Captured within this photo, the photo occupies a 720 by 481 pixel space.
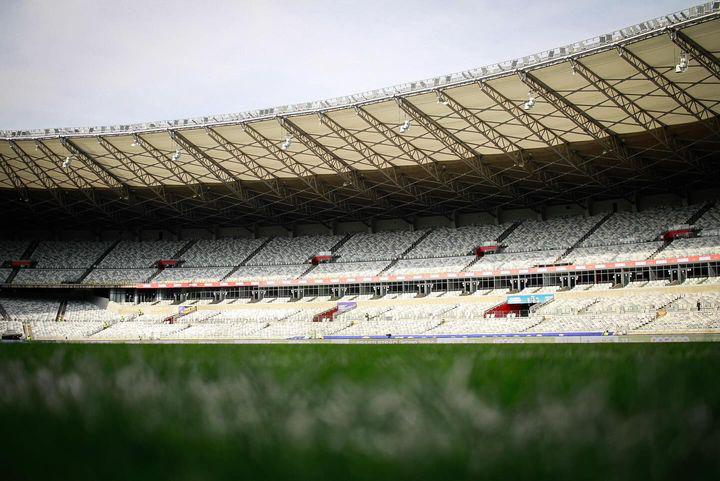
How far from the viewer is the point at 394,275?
55.9 metres

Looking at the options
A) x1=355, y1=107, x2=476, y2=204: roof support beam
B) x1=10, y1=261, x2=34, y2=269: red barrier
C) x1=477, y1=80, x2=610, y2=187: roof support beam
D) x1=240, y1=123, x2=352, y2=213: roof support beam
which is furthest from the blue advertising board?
x1=10, y1=261, x2=34, y2=269: red barrier

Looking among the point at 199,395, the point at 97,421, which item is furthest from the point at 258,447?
the point at 97,421

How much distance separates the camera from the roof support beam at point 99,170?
49.4 meters

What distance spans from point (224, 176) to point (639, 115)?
32.1 meters

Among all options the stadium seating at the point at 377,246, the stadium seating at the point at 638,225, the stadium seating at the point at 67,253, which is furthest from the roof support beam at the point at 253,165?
the stadium seating at the point at 638,225

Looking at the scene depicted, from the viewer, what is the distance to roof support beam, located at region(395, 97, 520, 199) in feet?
133

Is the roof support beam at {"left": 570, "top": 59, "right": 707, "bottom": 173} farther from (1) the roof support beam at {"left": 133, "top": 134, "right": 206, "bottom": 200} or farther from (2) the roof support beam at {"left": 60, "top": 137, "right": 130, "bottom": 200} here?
(2) the roof support beam at {"left": 60, "top": 137, "right": 130, "bottom": 200}

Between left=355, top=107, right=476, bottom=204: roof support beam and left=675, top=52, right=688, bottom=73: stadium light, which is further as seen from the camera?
left=355, top=107, right=476, bottom=204: roof support beam

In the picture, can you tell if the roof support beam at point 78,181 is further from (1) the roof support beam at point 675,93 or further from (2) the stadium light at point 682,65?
(2) the stadium light at point 682,65

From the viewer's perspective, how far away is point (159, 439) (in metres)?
2.41

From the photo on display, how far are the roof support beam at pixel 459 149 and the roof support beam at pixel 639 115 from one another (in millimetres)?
10206

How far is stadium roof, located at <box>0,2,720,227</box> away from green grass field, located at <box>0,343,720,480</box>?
105ft

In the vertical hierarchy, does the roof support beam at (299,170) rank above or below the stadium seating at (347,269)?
above

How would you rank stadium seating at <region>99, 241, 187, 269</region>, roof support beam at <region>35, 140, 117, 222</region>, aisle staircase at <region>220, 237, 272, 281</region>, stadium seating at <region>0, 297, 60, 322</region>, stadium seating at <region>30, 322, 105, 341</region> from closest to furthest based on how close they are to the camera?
roof support beam at <region>35, 140, 117, 222</region> → stadium seating at <region>30, 322, 105, 341</region> → stadium seating at <region>0, 297, 60, 322</region> → aisle staircase at <region>220, 237, 272, 281</region> → stadium seating at <region>99, 241, 187, 269</region>
